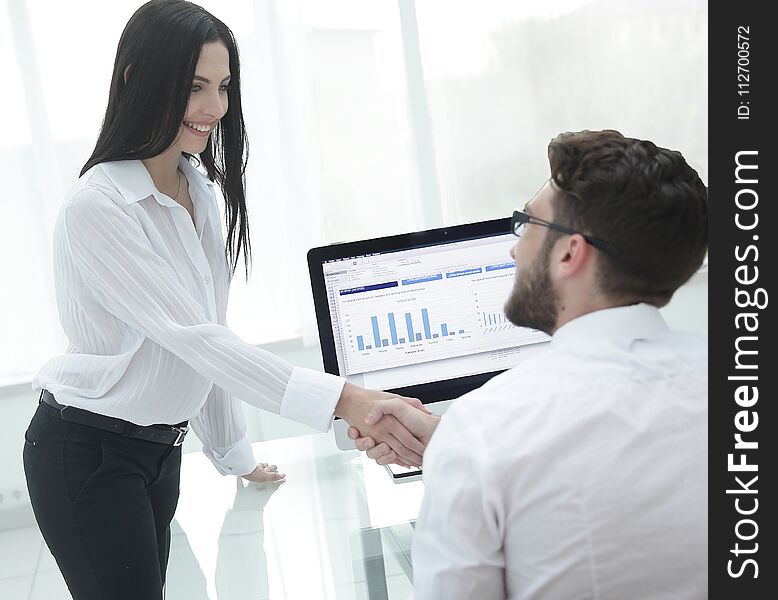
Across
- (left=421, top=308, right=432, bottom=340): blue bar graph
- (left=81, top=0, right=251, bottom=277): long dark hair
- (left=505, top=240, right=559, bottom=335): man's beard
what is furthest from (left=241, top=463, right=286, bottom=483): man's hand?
(left=505, top=240, right=559, bottom=335): man's beard

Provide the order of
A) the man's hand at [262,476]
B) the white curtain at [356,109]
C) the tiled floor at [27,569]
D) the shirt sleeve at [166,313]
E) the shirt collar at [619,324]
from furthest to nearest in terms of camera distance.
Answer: the white curtain at [356,109] → the tiled floor at [27,569] → the man's hand at [262,476] → the shirt sleeve at [166,313] → the shirt collar at [619,324]

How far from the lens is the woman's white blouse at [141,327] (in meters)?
1.49

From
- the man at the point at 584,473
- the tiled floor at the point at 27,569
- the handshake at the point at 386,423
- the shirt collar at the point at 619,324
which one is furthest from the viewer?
the tiled floor at the point at 27,569

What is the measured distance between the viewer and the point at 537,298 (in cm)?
110

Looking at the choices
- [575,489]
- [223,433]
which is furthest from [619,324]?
[223,433]

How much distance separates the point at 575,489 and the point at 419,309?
38.1 inches

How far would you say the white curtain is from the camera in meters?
3.22

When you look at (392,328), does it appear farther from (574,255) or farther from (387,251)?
(574,255)

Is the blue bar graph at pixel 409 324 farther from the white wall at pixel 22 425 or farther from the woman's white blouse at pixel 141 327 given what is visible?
the white wall at pixel 22 425

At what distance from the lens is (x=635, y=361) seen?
0.94 metres

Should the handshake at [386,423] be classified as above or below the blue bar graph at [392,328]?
below

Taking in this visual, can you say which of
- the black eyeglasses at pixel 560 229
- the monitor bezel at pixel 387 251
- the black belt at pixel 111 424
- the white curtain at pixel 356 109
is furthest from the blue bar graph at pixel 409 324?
the white curtain at pixel 356 109

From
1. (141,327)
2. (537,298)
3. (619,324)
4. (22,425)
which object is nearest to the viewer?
(619,324)
